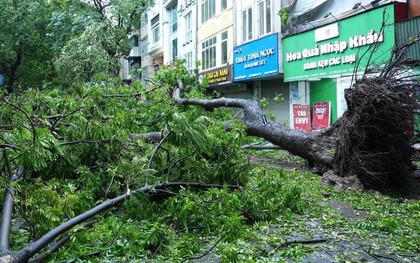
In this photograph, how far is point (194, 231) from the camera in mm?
4055

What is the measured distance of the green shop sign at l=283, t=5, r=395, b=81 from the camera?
11989mm

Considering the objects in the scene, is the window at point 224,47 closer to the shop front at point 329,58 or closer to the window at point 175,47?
the shop front at point 329,58

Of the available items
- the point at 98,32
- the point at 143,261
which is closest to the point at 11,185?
the point at 143,261

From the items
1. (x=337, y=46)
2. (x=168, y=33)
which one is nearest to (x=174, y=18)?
(x=168, y=33)

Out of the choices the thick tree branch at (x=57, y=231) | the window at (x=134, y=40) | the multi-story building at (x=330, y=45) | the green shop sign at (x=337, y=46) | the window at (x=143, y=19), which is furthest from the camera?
the window at (x=134, y=40)

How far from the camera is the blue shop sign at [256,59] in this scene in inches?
663

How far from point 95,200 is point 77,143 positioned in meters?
0.76

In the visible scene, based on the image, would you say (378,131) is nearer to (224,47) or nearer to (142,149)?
(142,149)

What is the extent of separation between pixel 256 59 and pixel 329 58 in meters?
4.39

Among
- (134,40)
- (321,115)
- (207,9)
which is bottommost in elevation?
(321,115)

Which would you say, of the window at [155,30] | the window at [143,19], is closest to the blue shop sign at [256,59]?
the window at [155,30]

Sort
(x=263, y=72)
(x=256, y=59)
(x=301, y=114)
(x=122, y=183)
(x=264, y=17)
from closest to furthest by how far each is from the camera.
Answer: (x=122, y=183) → (x=301, y=114) → (x=264, y=17) → (x=263, y=72) → (x=256, y=59)

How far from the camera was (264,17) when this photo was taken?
1745 centimetres

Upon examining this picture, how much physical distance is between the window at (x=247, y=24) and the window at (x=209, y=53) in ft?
11.9
